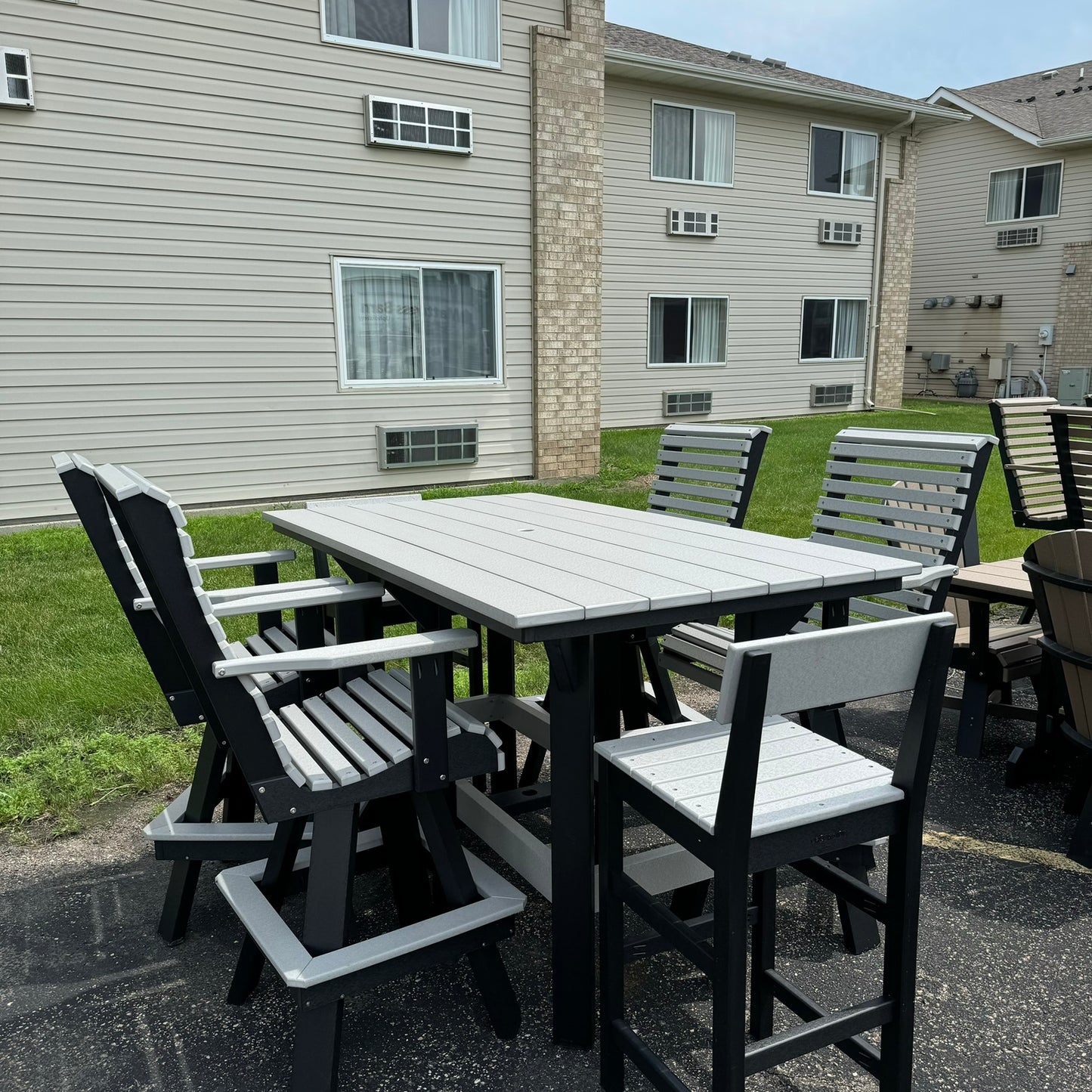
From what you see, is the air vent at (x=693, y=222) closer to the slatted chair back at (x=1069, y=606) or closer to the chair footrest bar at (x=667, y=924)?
the slatted chair back at (x=1069, y=606)

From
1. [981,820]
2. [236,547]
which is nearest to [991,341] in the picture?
[236,547]

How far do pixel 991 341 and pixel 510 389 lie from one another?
16.0 meters

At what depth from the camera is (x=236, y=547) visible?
720 cm

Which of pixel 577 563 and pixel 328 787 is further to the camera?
pixel 577 563

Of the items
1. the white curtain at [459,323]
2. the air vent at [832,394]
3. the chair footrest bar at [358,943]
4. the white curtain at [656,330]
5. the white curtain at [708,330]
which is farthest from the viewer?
the air vent at [832,394]

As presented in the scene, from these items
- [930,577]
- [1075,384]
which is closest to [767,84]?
[1075,384]

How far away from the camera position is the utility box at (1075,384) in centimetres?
2006

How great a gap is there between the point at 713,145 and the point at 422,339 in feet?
25.6

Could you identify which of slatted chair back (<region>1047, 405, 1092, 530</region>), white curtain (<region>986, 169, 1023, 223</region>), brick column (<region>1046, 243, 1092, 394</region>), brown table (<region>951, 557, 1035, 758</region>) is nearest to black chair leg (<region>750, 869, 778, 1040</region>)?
brown table (<region>951, 557, 1035, 758</region>)

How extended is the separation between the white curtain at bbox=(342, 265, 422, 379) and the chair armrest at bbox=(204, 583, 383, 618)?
23.6ft

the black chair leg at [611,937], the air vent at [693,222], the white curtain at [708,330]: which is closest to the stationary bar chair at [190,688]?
the black chair leg at [611,937]

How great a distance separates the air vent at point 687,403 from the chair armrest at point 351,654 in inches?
538

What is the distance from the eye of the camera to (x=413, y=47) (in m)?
9.64

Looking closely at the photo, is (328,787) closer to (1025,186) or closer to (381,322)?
(381,322)
